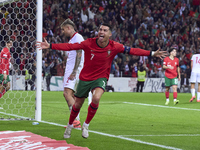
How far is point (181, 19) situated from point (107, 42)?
84.5 ft

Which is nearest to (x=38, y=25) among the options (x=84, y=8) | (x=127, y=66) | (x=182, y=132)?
(x=182, y=132)

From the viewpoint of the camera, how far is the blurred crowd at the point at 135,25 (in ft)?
83.7

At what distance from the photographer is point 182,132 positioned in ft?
22.4

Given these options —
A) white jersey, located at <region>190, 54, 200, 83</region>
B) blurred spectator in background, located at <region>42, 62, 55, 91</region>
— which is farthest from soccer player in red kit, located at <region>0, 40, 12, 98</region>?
blurred spectator in background, located at <region>42, 62, 55, 91</region>

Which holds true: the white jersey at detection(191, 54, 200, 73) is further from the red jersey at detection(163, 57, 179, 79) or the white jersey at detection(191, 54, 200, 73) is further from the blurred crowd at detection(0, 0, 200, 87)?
the blurred crowd at detection(0, 0, 200, 87)

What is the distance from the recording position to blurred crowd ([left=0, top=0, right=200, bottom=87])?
25500 mm

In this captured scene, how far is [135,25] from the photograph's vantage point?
2884 centimetres

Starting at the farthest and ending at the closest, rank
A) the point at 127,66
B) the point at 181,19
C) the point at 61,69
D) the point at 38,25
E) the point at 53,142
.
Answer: the point at 181,19, the point at 127,66, the point at 61,69, the point at 38,25, the point at 53,142

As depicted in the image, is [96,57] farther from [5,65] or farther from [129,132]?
[5,65]

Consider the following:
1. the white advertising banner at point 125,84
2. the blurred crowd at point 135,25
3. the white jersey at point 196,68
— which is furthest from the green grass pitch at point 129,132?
the blurred crowd at point 135,25

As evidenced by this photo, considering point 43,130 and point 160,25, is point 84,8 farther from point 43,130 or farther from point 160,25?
point 43,130

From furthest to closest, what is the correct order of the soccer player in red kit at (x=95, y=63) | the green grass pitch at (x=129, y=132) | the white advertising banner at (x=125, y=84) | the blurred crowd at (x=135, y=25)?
the blurred crowd at (x=135, y=25) → the white advertising banner at (x=125, y=84) → the soccer player in red kit at (x=95, y=63) → the green grass pitch at (x=129, y=132)

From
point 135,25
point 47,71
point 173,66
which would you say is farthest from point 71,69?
point 135,25

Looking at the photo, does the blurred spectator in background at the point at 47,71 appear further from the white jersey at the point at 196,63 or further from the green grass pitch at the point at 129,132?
the green grass pitch at the point at 129,132
